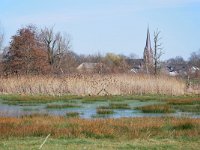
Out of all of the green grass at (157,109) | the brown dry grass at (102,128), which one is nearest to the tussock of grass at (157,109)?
the green grass at (157,109)

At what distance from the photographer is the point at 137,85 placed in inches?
1236

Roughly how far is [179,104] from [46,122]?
436 inches

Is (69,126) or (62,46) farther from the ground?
(62,46)

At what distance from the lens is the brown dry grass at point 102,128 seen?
40.7 feet

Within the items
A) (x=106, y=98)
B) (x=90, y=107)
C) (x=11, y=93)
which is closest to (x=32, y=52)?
(x=11, y=93)

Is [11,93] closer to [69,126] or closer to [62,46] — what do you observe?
[69,126]

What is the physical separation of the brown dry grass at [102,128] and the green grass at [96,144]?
667 mm

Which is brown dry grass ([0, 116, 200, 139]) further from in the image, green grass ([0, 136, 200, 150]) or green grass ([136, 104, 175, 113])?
green grass ([136, 104, 175, 113])

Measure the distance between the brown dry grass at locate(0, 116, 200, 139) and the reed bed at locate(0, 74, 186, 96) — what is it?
15263 millimetres

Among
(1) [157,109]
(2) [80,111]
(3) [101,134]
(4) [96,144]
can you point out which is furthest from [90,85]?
(4) [96,144]

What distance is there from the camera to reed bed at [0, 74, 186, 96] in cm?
3073

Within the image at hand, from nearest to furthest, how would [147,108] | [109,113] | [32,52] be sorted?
[109,113] → [147,108] → [32,52]

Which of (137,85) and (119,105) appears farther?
(137,85)

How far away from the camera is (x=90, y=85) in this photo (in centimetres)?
3083
